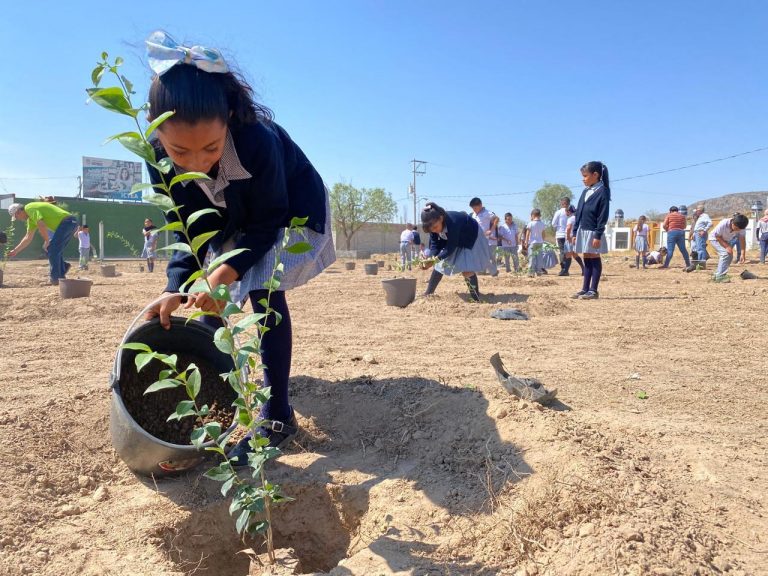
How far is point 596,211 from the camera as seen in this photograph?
6.39m

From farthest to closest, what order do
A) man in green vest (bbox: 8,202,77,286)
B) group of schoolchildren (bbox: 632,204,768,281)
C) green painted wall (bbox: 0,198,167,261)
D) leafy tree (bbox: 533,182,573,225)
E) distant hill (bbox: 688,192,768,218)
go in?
leafy tree (bbox: 533,182,573,225) < distant hill (bbox: 688,192,768,218) < green painted wall (bbox: 0,198,167,261) < group of schoolchildren (bbox: 632,204,768,281) < man in green vest (bbox: 8,202,77,286)

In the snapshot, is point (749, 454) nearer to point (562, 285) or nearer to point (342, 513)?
point (342, 513)

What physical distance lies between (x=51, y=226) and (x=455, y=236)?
5.45 metres

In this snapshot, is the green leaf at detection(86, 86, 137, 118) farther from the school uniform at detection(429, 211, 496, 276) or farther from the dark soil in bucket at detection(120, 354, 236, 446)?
the school uniform at detection(429, 211, 496, 276)

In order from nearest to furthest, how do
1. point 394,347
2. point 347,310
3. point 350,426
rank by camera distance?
point 350,426 → point 394,347 → point 347,310

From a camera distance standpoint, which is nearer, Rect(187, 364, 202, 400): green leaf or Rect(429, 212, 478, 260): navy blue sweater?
Rect(187, 364, 202, 400): green leaf

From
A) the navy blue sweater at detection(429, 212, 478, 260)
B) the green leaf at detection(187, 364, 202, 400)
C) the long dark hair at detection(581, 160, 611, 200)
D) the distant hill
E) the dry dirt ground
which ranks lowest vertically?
the dry dirt ground

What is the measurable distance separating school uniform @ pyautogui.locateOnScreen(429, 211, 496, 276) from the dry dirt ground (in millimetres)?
2858

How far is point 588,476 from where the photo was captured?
5.21ft

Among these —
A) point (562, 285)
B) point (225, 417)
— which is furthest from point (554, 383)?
point (562, 285)

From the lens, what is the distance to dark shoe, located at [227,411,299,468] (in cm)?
196

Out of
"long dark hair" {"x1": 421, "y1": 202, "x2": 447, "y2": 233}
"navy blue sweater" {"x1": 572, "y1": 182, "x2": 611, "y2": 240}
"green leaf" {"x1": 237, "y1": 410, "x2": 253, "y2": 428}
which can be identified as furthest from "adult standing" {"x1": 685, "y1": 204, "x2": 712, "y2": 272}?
"green leaf" {"x1": 237, "y1": 410, "x2": 253, "y2": 428}

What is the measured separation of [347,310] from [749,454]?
4.38m

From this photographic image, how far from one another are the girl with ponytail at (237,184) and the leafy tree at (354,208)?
37.6 metres
